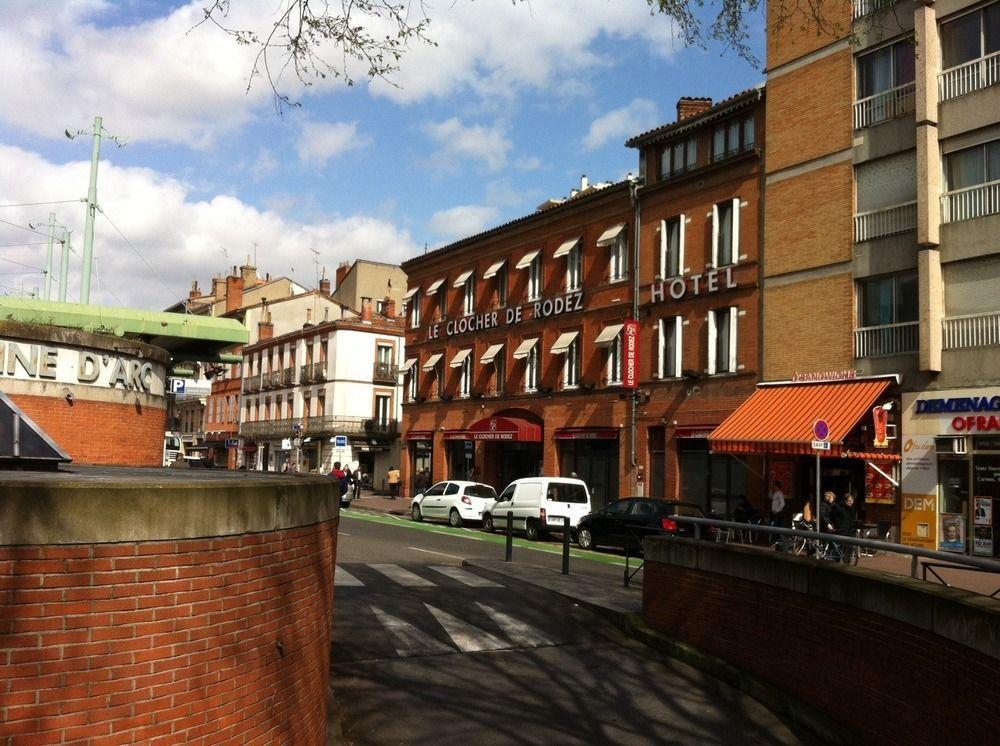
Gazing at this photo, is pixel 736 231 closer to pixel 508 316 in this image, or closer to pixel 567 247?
pixel 567 247

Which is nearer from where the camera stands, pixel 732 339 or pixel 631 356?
pixel 732 339

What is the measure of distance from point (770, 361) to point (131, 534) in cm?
2404

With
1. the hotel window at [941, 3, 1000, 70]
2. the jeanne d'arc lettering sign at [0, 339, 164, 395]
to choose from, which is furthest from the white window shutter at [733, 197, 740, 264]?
the jeanne d'arc lettering sign at [0, 339, 164, 395]

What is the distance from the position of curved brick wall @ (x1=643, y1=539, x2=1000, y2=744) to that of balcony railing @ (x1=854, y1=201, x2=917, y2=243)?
15.8 meters

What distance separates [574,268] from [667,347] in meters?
6.25

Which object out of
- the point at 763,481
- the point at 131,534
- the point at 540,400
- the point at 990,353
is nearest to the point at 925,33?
the point at 990,353

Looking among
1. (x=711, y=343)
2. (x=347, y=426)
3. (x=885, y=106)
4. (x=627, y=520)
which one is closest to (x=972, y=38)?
(x=885, y=106)

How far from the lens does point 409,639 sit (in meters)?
10.8

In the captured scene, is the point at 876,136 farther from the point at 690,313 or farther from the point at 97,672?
the point at 97,672

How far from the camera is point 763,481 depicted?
86.6 ft

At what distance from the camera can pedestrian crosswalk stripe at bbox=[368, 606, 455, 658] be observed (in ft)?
34.1

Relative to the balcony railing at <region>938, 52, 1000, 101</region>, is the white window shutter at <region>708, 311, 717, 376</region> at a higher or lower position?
lower

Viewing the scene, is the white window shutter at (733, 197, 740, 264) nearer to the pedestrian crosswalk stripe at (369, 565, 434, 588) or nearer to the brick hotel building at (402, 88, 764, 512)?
the brick hotel building at (402, 88, 764, 512)

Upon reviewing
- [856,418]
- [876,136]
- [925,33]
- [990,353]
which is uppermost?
[925,33]
